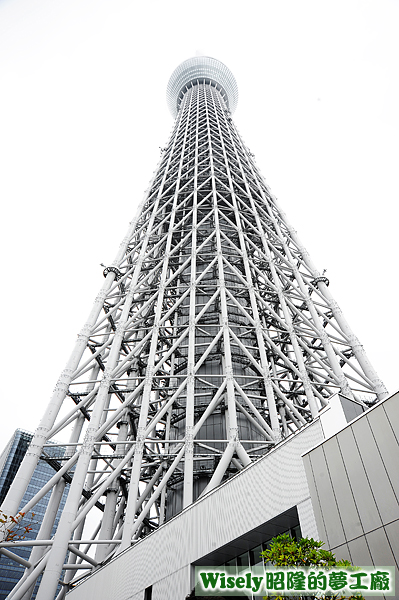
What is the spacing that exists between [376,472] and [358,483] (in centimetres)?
62

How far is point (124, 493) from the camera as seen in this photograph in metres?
28.1

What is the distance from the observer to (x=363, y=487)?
11031 millimetres

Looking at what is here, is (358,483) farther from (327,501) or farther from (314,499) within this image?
(314,499)

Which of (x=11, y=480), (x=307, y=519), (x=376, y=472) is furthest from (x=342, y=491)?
(x=11, y=480)

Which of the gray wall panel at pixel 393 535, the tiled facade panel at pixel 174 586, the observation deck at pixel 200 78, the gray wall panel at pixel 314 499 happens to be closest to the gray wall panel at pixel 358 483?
the gray wall panel at pixel 393 535

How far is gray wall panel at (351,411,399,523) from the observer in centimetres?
1023

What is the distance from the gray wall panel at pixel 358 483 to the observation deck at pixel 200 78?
7959 cm

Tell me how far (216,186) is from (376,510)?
1586 inches

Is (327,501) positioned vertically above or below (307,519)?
above

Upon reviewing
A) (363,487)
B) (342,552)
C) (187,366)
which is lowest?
(342,552)

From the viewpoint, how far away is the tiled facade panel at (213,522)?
1363cm

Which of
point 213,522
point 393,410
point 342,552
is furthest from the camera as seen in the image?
point 213,522

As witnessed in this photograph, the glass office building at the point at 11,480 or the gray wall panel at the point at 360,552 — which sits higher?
the glass office building at the point at 11,480

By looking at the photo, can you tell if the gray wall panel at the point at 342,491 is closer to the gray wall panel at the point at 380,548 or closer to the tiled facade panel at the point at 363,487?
the tiled facade panel at the point at 363,487
